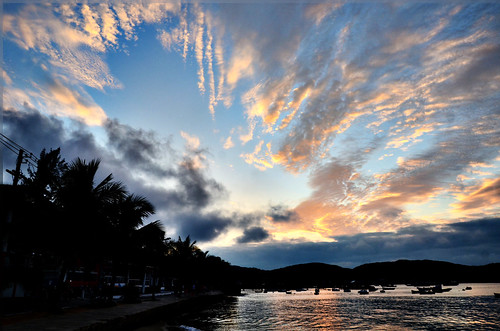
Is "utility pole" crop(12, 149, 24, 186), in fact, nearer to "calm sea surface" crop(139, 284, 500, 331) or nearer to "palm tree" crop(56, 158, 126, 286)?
"palm tree" crop(56, 158, 126, 286)

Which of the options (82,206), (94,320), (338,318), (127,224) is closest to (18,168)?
(82,206)

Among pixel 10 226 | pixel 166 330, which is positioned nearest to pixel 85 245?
pixel 10 226

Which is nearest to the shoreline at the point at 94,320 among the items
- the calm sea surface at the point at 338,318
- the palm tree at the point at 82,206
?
the calm sea surface at the point at 338,318

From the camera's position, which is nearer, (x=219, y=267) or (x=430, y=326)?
(x=430, y=326)

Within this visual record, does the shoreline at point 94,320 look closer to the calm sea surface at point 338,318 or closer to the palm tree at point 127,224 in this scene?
the calm sea surface at point 338,318

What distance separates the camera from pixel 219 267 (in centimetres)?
12544

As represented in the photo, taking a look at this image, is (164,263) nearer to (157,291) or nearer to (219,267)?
(157,291)

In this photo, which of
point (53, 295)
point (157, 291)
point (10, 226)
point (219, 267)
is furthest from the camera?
point (219, 267)

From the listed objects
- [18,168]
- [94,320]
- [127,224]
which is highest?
[18,168]

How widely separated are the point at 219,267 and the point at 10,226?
115m

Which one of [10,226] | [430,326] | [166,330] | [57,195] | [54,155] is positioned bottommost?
[430,326]

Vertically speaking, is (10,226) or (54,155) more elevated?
(54,155)

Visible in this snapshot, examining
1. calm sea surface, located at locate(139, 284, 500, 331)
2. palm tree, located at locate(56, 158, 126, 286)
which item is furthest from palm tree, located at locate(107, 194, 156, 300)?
calm sea surface, located at locate(139, 284, 500, 331)

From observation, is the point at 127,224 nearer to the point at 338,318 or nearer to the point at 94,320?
the point at 94,320
